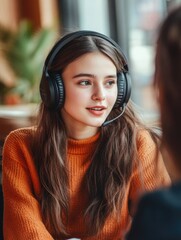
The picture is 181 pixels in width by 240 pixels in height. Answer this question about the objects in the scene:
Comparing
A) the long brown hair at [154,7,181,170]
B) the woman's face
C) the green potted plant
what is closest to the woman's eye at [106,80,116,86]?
the woman's face

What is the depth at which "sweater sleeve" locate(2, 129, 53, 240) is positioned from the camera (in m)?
1.51

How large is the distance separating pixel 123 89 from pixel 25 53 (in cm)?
311

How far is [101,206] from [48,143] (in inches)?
9.8

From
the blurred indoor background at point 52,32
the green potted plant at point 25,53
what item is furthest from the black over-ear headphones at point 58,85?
the green potted plant at point 25,53

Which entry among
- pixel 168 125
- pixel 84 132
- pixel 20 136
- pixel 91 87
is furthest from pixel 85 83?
pixel 168 125

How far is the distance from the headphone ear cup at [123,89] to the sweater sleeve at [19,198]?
1.04ft

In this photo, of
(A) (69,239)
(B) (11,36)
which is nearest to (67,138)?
(A) (69,239)

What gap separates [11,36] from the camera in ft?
15.1

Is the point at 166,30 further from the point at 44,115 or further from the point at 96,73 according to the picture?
the point at 44,115

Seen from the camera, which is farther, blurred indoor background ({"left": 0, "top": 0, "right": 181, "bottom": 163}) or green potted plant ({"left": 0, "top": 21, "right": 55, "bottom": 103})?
green potted plant ({"left": 0, "top": 21, "right": 55, "bottom": 103})

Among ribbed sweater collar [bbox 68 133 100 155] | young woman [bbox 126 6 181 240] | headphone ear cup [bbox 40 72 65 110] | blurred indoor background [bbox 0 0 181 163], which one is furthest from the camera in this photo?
blurred indoor background [bbox 0 0 181 163]

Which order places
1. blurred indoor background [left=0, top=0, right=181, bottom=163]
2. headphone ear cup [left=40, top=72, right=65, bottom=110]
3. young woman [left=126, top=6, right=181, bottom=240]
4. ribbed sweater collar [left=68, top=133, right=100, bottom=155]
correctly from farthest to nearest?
blurred indoor background [left=0, top=0, right=181, bottom=163]
ribbed sweater collar [left=68, top=133, right=100, bottom=155]
headphone ear cup [left=40, top=72, right=65, bottom=110]
young woman [left=126, top=6, right=181, bottom=240]

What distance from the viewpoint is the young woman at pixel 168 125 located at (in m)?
0.79

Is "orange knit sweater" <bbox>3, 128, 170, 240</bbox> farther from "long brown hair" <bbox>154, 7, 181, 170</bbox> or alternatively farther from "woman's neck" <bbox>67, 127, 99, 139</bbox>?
"long brown hair" <bbox>154, 7, 181, 170</bbox>
